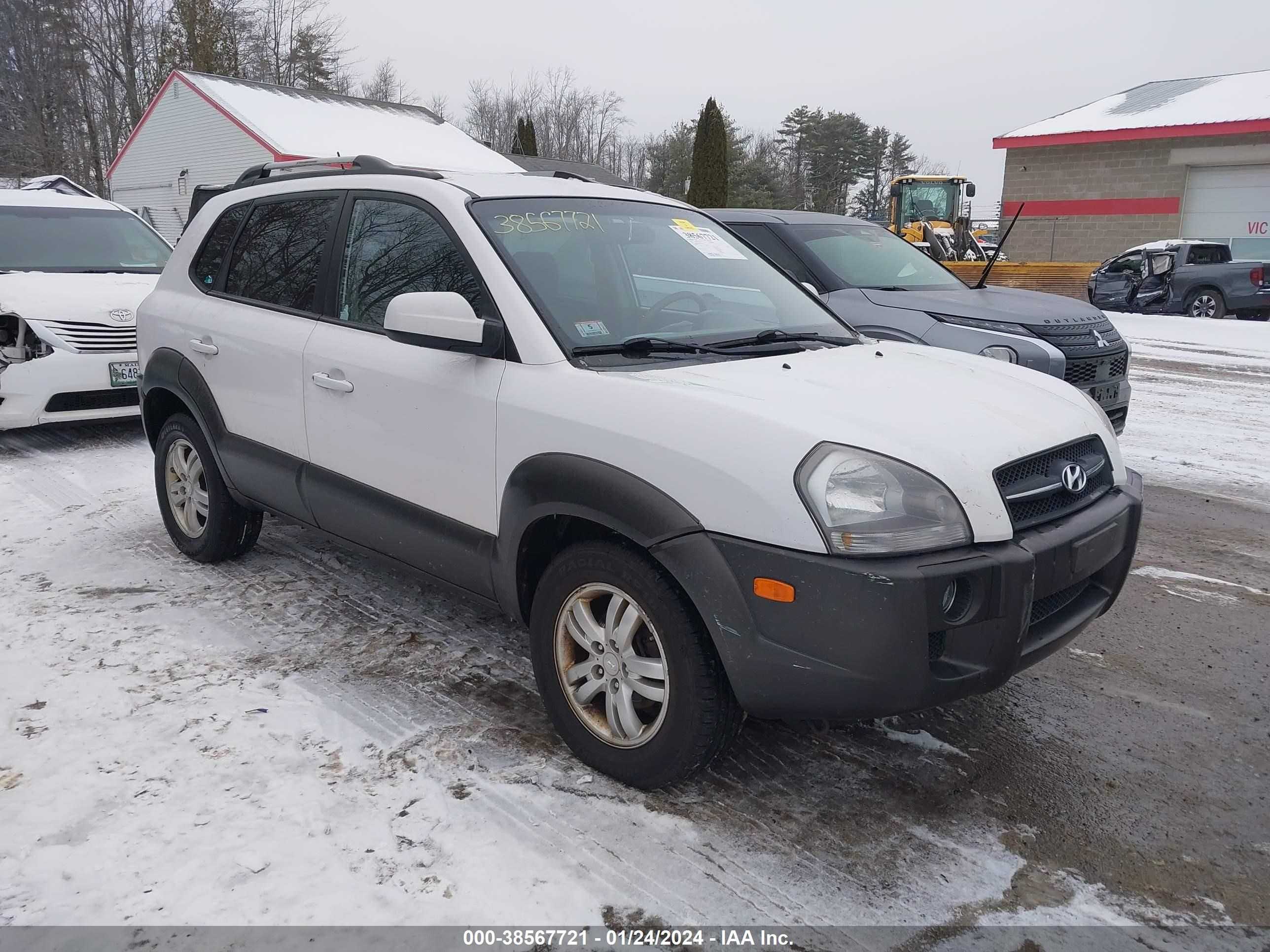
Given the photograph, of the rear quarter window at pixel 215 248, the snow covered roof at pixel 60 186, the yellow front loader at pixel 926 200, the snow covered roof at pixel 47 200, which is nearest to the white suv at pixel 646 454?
the rear quarter window at pixel 215 248

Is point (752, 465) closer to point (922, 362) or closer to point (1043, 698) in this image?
point (922, 362)

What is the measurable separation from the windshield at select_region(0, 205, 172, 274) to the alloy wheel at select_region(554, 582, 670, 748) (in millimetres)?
6814

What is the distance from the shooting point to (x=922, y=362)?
3.40m

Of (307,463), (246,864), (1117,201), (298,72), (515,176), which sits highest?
(298,72)

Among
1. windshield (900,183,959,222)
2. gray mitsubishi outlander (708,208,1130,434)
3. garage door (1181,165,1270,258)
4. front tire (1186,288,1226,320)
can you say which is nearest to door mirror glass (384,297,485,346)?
gray mitsubishi outlander (708,208,1130,434)

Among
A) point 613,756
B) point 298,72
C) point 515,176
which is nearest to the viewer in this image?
point 613,756

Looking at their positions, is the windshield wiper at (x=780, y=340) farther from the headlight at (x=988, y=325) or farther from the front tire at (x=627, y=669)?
the headlight at (x=988, y=325)

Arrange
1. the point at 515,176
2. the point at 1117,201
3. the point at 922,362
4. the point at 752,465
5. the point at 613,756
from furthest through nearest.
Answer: the point at 1117,201, the point at 515,176, the point at 922,362, the point at 613,756, the point at 752,465

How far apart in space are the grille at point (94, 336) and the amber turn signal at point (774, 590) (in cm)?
602

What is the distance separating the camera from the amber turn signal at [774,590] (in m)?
2.38

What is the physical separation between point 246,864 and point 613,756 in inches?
40.6

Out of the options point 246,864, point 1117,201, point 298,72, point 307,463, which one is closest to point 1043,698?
point 246,864

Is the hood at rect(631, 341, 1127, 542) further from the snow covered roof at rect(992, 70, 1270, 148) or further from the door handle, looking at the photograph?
the snow covered roof at rect(992, 70, 1270, 148)

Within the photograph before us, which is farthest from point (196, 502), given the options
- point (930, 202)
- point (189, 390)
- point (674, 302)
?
point (930, 202)
